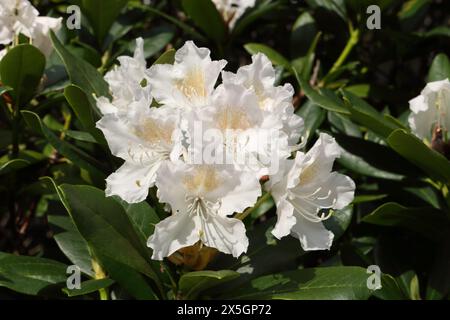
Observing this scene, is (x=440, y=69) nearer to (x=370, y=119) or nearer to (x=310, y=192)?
(x=370, y=119)

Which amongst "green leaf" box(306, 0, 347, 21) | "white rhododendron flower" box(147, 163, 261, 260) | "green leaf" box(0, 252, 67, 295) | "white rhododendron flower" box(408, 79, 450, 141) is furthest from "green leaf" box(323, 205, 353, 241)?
"green leaf" box(306, 0, 347, 21)

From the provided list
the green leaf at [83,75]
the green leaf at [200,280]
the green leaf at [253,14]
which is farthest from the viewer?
the green leaf at [253,14]

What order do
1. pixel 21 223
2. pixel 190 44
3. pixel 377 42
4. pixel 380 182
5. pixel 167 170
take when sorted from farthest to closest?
pixel 377 42 → pixel 21 223 → pixel 380 182 → pixel 190 44 → pixel 167 170

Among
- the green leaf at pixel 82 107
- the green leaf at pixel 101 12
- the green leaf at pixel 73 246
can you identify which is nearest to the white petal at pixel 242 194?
the green leaf at pixel 82 107

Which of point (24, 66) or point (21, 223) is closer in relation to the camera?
point (24, 66)

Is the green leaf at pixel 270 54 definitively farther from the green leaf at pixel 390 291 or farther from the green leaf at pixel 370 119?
the green leaf at pixel 390 291

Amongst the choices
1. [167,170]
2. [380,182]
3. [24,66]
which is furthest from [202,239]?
[380,182]
